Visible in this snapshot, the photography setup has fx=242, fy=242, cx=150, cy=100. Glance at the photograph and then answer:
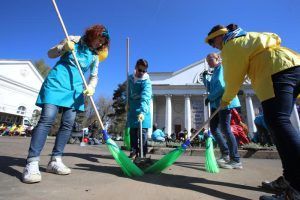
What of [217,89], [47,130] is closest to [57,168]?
[47,130]

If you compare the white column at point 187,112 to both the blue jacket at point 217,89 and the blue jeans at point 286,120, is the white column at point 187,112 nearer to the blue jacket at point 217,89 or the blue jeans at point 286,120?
the blue jacket at point 217,89

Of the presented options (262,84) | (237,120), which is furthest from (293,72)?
(237,120)

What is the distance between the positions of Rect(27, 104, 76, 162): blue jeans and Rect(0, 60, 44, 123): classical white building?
131 feet

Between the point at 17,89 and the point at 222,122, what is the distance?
43.7 m

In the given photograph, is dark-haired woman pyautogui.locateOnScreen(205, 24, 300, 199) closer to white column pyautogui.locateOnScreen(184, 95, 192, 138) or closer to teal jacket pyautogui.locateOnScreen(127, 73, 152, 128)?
teal jacket pyautogui.locateOnScreen(127, 73, 152, 128)

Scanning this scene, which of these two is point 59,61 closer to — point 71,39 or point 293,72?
point 71,39

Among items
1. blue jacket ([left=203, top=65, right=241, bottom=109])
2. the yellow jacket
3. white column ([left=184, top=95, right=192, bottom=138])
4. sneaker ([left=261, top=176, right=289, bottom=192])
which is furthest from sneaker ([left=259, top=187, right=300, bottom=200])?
white column ([left=184, top=95, right=192, bottom=138])

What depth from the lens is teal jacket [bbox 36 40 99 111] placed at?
2799mm

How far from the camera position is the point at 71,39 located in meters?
3.23

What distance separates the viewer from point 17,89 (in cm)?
4078

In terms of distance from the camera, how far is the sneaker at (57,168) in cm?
275

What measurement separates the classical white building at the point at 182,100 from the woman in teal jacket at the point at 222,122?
3640 centimetres

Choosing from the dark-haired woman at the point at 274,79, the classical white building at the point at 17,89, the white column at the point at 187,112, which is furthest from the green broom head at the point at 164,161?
the classical white building at the point at 17,89

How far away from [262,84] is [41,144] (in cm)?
232
